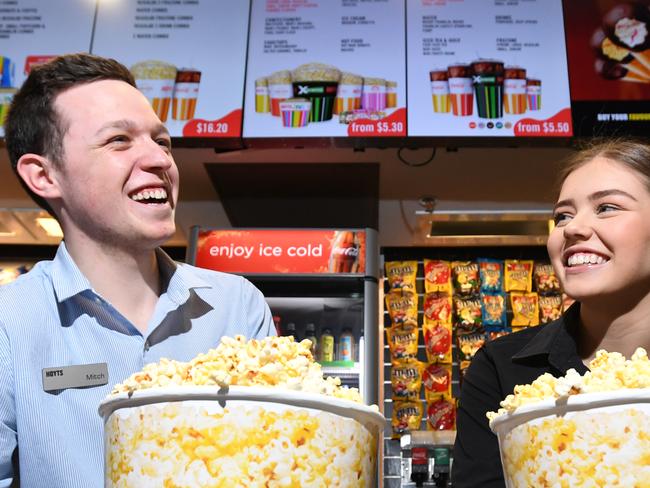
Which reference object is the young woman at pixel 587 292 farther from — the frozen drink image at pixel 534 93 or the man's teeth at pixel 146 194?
the frozen drink image at pixel 534 93

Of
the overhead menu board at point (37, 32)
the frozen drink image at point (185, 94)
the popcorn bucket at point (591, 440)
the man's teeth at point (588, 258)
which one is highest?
the overhead menu board at point (37, 32)

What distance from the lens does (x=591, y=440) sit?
2.20 feet

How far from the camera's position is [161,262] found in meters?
1.41

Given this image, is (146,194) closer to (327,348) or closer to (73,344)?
(73,344)

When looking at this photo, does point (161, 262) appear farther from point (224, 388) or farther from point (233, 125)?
point (233, 125)

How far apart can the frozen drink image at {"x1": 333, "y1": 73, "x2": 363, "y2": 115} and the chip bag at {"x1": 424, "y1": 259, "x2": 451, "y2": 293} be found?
152cm

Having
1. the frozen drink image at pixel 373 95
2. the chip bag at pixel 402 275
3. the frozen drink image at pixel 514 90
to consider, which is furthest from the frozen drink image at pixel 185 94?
the chip bag at pixel 402 275

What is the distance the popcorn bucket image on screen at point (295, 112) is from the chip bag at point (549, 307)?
1946mm

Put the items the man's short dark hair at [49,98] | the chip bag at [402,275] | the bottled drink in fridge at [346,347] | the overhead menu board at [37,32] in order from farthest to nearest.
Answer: the chip bag at [402,275], the bottled drink in fridge at [346,347], the overhead menu board at [37,32], the man's short dark hair at [49,98]

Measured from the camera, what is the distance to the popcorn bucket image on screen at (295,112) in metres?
3.19

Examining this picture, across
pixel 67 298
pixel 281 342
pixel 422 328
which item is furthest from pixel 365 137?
pixel 281 342

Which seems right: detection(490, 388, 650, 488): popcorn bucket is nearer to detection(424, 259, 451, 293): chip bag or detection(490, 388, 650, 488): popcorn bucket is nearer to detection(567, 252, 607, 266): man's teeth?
detection(567, 252, 607, 266): man's teeth

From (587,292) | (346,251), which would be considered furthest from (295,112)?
(587,292)

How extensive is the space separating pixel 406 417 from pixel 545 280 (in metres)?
1.13
